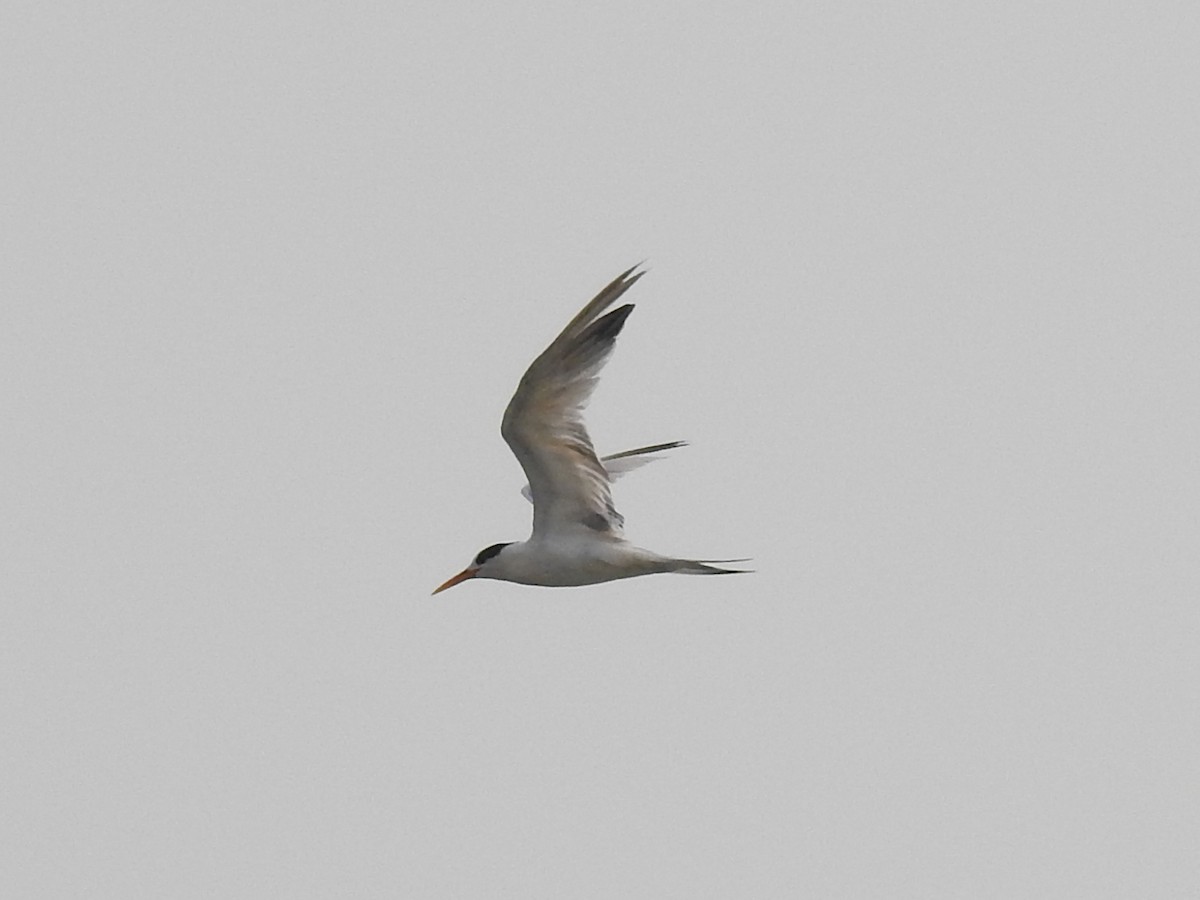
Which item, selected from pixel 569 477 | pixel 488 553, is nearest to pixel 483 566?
pixel 488 553

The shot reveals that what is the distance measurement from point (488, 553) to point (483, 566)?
102 millimetres

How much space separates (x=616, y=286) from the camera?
11398 mm

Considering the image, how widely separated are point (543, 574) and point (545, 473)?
71cm

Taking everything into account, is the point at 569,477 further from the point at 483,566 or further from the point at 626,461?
the point at 626,461

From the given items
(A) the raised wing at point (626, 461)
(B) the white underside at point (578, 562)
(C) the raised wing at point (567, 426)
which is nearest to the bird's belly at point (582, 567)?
(B) the white underside at point (578, 562)

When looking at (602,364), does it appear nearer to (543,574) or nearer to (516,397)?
(516,397)

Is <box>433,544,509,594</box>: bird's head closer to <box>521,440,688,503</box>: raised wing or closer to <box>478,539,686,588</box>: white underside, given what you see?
<box>478,539,686,588</box>: white underside

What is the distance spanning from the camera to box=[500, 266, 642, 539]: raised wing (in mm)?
11523

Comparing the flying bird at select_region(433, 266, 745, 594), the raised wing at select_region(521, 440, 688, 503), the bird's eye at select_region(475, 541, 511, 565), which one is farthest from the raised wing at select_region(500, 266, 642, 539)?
the raised wing at select_region(521, 440, 688, 503)

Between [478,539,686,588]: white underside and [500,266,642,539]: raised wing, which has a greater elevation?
[500,266,642,539]: raised wing

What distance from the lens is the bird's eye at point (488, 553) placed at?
12.7 metres

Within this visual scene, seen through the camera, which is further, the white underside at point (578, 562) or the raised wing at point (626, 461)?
the raised wing at point (626, 461)

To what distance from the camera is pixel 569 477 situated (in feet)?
39.8

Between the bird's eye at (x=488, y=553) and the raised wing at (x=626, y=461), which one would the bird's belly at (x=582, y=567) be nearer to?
the bird's eye at (x=488, y=553)
